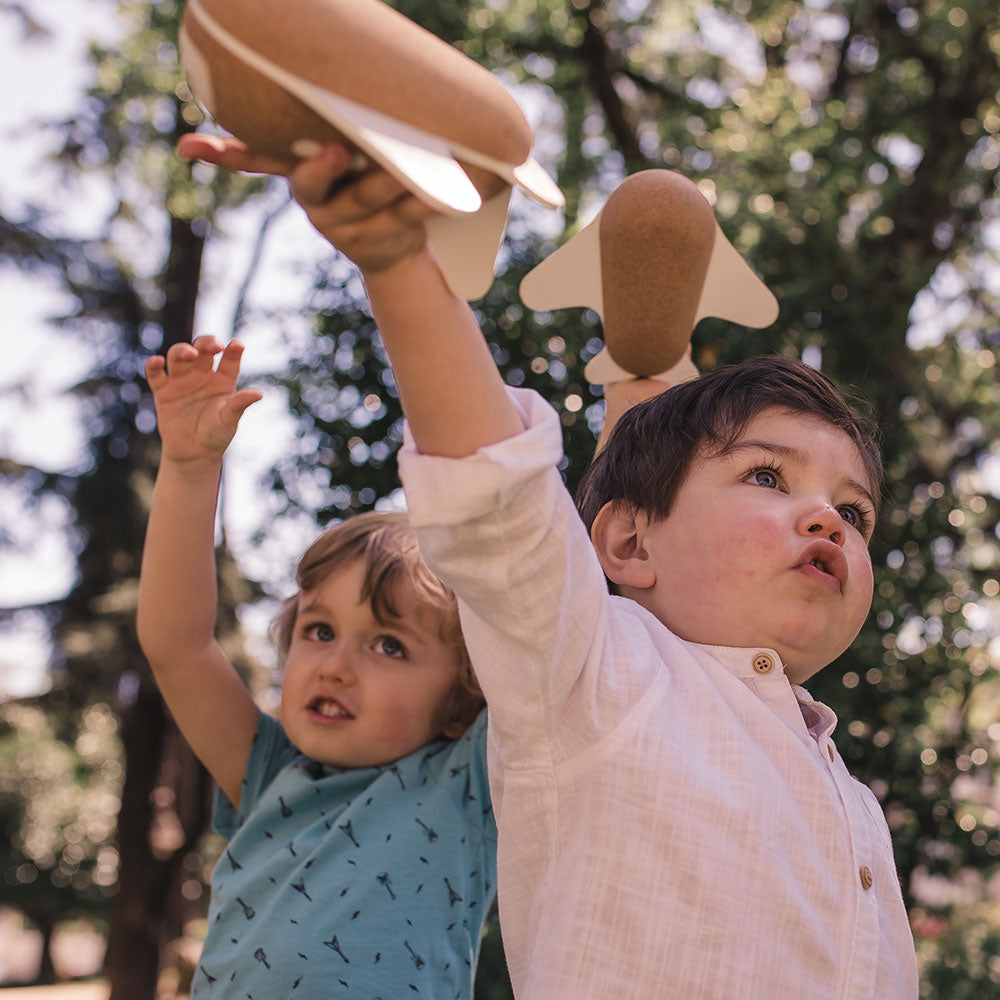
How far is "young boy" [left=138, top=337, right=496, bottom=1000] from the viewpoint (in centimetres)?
156

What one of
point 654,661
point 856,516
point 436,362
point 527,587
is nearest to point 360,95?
point 436,362

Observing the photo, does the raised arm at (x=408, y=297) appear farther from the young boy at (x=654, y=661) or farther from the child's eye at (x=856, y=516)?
the child's eye at (x=856, y=516)

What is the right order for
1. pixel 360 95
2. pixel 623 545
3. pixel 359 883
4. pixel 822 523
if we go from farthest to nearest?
pixel 359 883
pixel 623 545
pixel 822 523
pixel 360 95

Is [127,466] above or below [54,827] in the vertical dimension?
above

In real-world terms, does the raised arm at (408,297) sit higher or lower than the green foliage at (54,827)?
higher

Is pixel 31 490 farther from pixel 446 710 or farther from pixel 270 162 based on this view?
pixel 270 162

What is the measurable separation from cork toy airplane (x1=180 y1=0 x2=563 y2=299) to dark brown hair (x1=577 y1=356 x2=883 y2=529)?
526 mm

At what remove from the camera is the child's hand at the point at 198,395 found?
5.46ft

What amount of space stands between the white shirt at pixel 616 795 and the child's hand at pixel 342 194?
0.61ft

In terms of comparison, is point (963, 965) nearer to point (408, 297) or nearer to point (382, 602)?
point (382, 602)

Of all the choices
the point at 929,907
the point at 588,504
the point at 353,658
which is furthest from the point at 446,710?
the point at 929,907

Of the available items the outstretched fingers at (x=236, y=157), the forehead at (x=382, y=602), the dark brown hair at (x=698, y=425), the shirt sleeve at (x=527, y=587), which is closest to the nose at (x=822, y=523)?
the dark brown hair at (x=698, y=425)

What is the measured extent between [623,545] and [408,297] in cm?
57

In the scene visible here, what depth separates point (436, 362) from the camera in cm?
87
